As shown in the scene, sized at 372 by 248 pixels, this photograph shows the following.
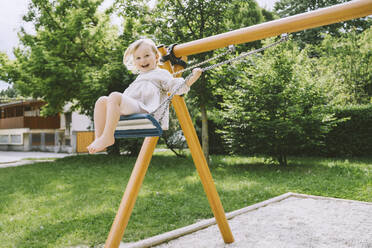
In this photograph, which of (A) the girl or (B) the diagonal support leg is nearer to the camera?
(A) the girl

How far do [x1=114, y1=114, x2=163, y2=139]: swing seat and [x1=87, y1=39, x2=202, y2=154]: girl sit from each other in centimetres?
7

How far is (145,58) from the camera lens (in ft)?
8.45

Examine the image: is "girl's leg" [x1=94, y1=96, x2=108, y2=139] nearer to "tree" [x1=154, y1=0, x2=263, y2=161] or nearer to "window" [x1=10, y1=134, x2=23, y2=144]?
"tree" [x1=154, y1=0, x2=263, y2=161]

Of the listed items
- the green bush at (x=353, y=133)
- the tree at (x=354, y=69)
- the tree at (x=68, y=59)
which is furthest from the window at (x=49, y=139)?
the green bush at (x=353, y=133)

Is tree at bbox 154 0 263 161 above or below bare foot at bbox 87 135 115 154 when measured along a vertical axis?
above

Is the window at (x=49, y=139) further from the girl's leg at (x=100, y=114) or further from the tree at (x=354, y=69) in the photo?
the girl's leg at (x=100, y=114)

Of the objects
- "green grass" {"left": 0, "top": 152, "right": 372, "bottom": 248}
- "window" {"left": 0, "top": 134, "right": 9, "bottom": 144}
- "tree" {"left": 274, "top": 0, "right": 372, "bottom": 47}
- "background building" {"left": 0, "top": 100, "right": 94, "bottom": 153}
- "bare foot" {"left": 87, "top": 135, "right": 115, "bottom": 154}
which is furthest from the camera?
"window" {"left": 0, "top": 134, "right": 9, "bottom": 144}

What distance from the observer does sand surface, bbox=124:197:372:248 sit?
12.8 ft

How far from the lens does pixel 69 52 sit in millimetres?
14086

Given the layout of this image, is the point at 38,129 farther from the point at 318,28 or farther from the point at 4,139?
the point at 318,28

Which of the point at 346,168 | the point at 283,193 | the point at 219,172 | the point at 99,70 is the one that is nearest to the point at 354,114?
the point at 346,168

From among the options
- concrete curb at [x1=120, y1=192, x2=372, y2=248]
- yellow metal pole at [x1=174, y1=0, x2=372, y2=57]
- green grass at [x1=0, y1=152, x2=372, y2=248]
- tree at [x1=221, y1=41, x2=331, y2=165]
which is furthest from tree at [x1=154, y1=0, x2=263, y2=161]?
yellow metal pole at [x1=174, y1=0, x2=372, y2=57]

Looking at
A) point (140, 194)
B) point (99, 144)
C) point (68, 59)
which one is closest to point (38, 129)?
point (68, 59)

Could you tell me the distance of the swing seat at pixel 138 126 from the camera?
209 centimetres
